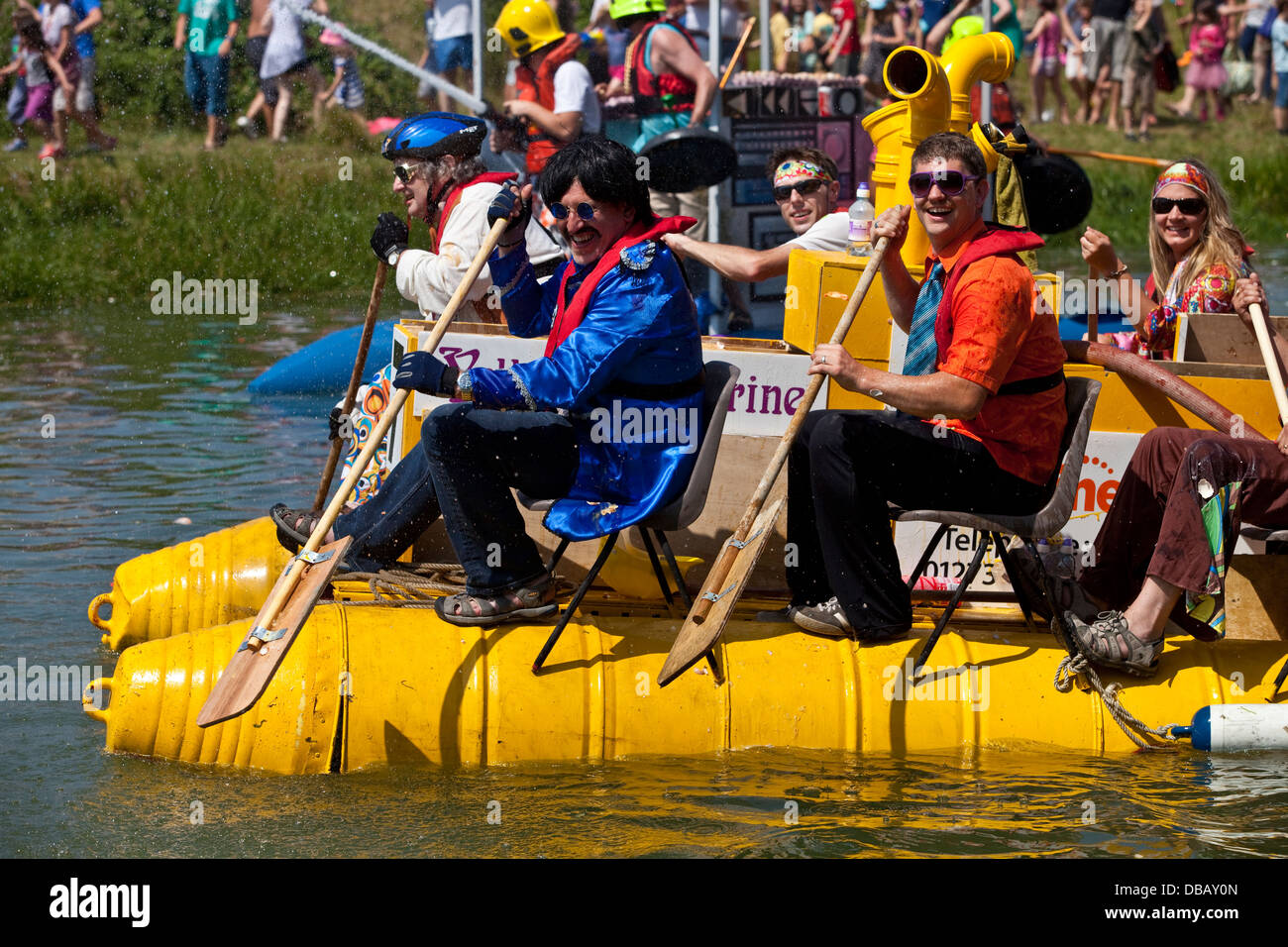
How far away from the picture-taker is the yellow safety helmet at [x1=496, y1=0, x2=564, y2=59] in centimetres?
1196

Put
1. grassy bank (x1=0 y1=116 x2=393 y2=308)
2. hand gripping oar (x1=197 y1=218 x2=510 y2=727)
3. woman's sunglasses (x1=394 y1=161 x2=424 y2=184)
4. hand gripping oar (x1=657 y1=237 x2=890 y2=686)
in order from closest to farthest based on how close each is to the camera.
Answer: hand gripping oar (x1=197 y1=218 x2=510 y2=727)
hand gripping oar (x1=657 y1=237 x2=890 y2=686)
woman's sunglasses (x1=394 y1=161 x2=424 y2=184)
grassy bank (x1=0 y1=116 x2=393 y2=308)

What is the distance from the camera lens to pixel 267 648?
532cm

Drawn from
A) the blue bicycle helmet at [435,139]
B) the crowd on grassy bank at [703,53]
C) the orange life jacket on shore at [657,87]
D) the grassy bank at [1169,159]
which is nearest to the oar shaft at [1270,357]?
the blue bicycle helmet at [435,139]

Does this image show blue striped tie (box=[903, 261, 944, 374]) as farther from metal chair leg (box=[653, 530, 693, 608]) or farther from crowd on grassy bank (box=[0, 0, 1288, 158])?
crowd on grassy bank (box=[0, 0, 1288, 158])

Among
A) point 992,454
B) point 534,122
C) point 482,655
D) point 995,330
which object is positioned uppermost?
point 534,122

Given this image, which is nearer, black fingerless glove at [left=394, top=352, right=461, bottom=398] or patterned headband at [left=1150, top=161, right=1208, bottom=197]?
black fingerless glove at [left=394, top=352, right=461, bottom=398]

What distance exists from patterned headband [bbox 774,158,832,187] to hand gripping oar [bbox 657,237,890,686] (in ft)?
7.29

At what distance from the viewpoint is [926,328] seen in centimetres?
569

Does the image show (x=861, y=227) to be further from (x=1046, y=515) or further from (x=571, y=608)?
(x=571, y=608)

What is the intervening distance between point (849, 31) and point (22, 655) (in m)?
14.2

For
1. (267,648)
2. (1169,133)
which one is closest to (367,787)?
(267,648)

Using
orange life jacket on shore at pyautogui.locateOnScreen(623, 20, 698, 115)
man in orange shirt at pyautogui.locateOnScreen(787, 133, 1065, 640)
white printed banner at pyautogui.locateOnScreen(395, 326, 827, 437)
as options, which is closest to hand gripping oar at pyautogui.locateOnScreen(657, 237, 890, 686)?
man in orange shirt at pyautogui.locateOnScreen(787, 133, 1065, 640)
